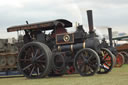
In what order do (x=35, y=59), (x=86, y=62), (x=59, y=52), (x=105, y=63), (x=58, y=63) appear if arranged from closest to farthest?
1. (x=86, y=62)
2. (x=35, y=59)
3. (x=58, y=63)
4. (x=59, y=52)
5. (x=105, y=63)

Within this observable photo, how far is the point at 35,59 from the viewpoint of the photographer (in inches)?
456

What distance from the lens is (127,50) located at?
27.8m

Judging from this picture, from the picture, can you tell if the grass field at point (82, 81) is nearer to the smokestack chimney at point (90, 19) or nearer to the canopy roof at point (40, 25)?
the smokestack chimney at point (90, 19)

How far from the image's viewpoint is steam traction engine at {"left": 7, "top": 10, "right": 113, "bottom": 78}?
36.2 feet

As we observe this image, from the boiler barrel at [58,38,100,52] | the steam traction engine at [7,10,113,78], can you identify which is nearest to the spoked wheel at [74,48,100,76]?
the steam traction engine at [7,10,113,78]

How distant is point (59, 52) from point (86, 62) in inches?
58.5

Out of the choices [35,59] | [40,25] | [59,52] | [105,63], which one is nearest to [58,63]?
[59,52]

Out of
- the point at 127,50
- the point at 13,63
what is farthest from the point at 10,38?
the point at 127,50

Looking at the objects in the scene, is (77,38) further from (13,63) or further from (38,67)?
(13,63)

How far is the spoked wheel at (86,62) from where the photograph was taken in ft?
35.5

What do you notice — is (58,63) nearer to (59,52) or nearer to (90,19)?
(59,52)

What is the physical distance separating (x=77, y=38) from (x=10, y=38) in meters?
6.62

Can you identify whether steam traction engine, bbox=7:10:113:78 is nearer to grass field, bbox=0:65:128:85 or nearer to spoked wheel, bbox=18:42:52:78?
spoked wheel, bbox=18:42:52:78

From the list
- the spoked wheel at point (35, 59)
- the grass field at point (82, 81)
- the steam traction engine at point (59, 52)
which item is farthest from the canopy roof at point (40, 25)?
the grass field at point (82, 81)
